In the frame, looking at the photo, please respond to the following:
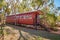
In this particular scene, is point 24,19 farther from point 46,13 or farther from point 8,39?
point 8,39

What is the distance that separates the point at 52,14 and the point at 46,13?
844mm

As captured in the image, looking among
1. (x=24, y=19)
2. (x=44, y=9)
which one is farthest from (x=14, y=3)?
(x=44, y=9)

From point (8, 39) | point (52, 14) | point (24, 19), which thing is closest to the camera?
point (8, 39)

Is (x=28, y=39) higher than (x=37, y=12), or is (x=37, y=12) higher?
(x=37, y=12)

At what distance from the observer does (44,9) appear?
17.0 metres

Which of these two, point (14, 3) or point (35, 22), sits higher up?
point (14, 3)

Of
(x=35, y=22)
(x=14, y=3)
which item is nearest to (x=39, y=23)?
(x=35, y=22)

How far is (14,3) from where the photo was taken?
2567 centimetres

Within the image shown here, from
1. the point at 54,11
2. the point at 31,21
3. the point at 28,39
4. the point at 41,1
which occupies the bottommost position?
the point at 28,39

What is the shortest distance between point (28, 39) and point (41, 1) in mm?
9244

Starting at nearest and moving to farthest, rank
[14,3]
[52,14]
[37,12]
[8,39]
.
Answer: [8,39]
[52,14]
[37,12]
[14,3]

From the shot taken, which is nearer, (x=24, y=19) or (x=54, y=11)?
(x=54, y=11)

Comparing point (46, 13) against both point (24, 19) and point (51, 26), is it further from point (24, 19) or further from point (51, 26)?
point (24, 19)

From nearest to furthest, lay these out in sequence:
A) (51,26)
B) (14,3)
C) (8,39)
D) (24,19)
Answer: (8,39)
(51,26)
(24,19)
(14,3)
